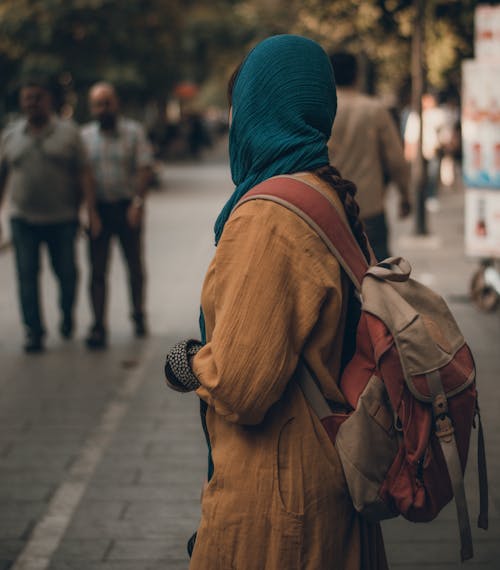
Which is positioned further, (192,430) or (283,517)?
(192,430)

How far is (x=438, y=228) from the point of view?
15734 mm

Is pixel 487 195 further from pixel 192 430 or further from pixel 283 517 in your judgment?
pixel 283 517

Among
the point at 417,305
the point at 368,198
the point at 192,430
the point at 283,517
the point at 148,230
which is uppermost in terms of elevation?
the point at 417,305

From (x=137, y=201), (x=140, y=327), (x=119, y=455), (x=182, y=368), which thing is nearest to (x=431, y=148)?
(x=140, y=327)

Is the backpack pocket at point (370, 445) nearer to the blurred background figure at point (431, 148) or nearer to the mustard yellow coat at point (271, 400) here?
the mustard yellow coat at point (271, 400)

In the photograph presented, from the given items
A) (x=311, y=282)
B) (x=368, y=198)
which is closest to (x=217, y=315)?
(x=311, y=282)

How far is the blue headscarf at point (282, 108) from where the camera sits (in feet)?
7.40

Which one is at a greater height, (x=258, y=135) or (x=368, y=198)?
(x=258, y=135)

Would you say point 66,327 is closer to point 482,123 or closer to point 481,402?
point 481,402

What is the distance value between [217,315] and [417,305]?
15.7 inches

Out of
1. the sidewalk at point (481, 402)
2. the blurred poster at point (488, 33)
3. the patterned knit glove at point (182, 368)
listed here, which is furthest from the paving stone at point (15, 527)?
the blurred poster at point (488, 33)

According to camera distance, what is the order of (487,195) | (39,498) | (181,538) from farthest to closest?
(487,195) → (39,498) → (181,538)

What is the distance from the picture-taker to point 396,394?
7.13 feet

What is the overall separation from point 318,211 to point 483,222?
701 centimetres
